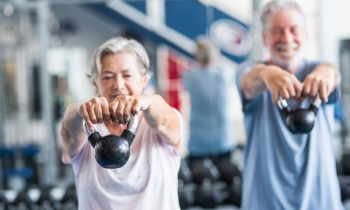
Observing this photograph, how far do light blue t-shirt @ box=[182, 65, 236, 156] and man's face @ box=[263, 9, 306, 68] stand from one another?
92.2 inches

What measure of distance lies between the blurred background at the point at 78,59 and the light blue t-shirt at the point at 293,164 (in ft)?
4.65

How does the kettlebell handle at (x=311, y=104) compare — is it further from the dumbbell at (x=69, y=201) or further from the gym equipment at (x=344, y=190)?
the dumbbell at (x=69, y=201)

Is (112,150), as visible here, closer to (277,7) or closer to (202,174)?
(277,7)

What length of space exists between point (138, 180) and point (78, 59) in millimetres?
6431

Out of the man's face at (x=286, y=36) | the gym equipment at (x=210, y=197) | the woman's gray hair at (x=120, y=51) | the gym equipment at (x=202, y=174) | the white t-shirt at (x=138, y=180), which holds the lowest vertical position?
the gym equipment at (x=210, y=197)

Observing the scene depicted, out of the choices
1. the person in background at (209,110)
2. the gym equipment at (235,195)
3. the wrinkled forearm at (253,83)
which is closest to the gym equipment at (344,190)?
the gym equipment at (235,195)

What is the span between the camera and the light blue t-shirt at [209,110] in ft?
12.9

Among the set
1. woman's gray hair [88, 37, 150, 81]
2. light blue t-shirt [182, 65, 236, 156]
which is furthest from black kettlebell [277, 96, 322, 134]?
light blue t-shirt [182, 65, 236, 156]

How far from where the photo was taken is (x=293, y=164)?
1.50 meters

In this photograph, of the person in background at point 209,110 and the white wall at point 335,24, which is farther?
the white wall at point 335,24

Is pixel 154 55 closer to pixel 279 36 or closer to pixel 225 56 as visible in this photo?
pixel 225 56

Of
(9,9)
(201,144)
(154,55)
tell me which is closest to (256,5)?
(201,144)

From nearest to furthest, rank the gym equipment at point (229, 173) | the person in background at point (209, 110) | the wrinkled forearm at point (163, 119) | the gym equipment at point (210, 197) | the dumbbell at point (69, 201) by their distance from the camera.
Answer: the wrinkled forearm at point (163, 119) → the dumbbell at point (69, 201) → the gym equipment at point (210, 197) → the gym equipment at point (229, 173) → the person in background at point (209, 110)

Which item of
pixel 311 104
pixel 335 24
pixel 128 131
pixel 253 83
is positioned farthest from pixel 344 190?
pixel 335 24
